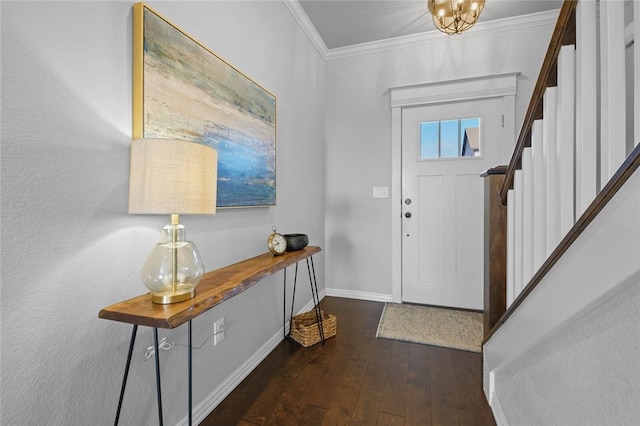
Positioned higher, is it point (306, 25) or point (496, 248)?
point (306, 25)

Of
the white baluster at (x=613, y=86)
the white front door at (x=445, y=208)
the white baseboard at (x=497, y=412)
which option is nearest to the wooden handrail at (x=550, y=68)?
the white baluster at (x=613, y=86)

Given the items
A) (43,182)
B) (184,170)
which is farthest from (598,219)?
(43,182)

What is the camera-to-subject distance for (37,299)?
2.76ft

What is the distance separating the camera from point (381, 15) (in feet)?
8.63

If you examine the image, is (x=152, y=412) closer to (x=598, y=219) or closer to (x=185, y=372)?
(x=185, y=372)

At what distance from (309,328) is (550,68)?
1.91 m

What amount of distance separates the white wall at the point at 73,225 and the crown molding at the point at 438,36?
6.52 ft

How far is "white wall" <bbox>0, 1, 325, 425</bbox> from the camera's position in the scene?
80 cm

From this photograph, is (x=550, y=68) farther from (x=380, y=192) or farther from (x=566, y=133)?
(x=380, y=192)

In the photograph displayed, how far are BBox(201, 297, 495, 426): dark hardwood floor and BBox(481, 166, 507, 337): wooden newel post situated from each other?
0.43 metres

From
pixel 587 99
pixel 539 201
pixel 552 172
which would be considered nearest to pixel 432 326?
pixel 539 201

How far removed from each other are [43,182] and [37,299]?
1.04 ft

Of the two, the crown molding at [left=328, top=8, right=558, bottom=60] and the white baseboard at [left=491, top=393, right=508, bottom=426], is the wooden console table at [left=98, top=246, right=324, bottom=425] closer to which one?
the white baseboard at [left=491, top=393, right=508, bottom=426]

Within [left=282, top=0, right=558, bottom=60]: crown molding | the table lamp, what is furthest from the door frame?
the table lamp
